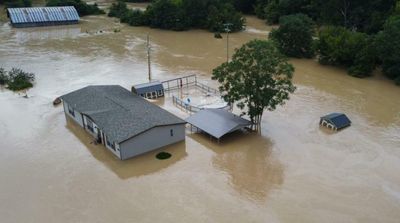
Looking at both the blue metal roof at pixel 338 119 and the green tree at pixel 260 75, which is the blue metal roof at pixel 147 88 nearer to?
the green tree at pixel 260 75

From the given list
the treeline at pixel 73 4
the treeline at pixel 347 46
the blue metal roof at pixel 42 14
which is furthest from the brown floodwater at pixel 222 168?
the treeline at pixel 73 4

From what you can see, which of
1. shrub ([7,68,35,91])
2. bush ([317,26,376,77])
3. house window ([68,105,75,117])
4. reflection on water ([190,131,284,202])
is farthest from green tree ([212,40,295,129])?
shrub ([7,68,35,91])

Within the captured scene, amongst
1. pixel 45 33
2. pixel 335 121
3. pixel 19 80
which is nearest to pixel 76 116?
pixel 19 80

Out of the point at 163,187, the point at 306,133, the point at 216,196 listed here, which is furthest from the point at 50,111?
the point at 306,133

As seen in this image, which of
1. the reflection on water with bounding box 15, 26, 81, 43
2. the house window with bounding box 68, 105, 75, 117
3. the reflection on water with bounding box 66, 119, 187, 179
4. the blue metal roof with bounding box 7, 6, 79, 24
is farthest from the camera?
the blue metal roof with bounding box 7, 6, 79, 24

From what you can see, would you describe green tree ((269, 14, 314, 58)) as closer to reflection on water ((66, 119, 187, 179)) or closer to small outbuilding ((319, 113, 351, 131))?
small outbuilding ((319, 113, 351, 131))

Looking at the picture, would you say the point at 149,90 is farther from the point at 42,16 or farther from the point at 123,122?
the point at 42,16

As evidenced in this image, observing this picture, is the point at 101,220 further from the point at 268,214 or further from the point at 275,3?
the point at 275,3
